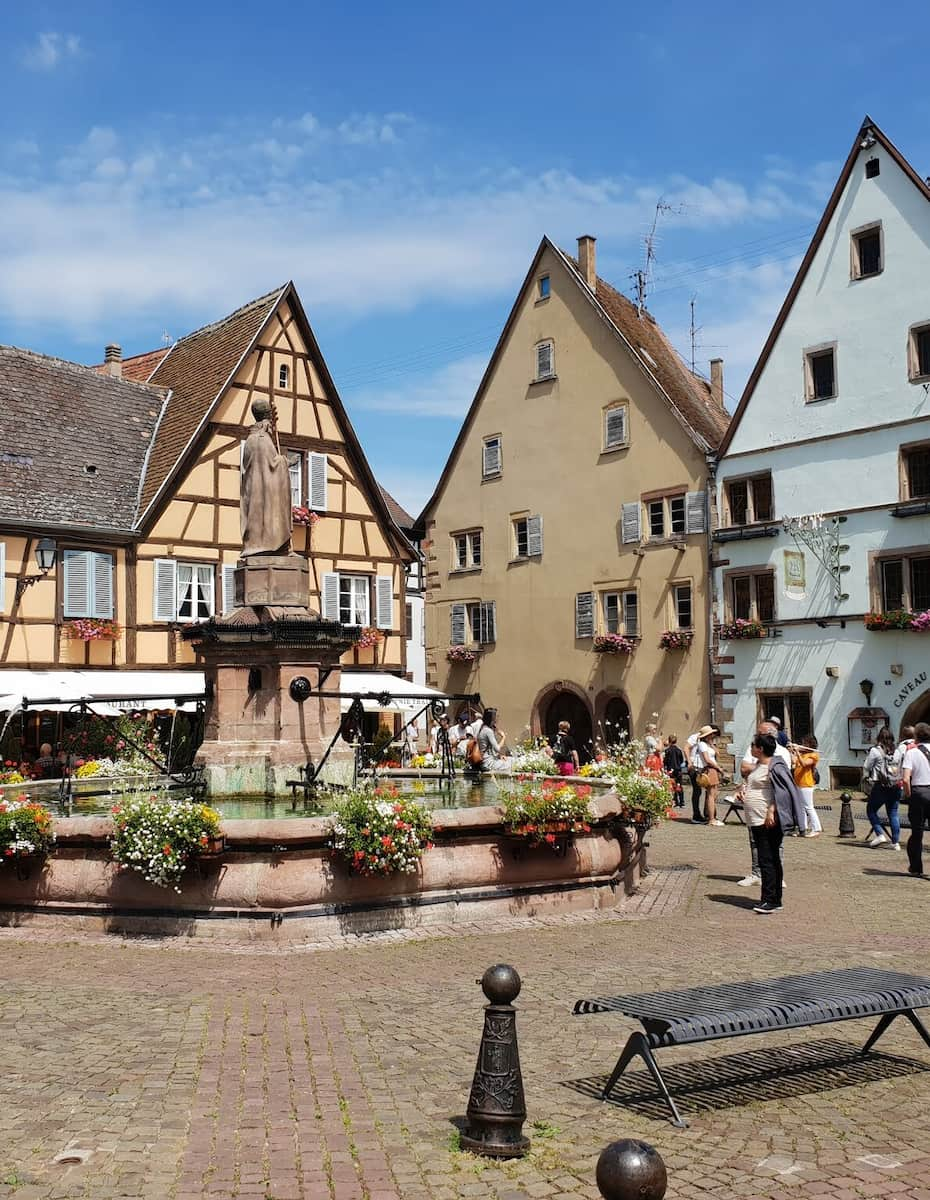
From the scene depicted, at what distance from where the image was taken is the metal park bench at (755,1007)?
6.19 metres

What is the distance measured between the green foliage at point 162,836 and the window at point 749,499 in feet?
75.9

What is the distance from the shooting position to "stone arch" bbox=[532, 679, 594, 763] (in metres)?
35.7

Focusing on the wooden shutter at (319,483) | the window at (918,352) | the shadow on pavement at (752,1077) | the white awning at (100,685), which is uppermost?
the window at (918,352)

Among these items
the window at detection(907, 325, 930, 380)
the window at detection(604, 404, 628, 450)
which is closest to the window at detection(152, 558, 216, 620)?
the window at detection(604, 404, 628, 450)

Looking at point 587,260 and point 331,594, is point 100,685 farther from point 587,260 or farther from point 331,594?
point 587,260

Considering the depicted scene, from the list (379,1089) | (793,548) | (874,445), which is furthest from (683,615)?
(379,1089)

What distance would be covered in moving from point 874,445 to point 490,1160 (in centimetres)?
2586

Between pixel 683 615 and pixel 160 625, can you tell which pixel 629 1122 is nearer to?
pixel 160 625

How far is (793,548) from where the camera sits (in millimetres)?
30562

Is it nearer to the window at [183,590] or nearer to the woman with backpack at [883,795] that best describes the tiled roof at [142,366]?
the window at [183,590]

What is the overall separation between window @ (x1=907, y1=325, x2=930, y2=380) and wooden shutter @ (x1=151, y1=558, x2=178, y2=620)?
1741 cm

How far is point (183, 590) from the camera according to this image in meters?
30.1

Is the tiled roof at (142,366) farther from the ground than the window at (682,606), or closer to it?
farther from the ground

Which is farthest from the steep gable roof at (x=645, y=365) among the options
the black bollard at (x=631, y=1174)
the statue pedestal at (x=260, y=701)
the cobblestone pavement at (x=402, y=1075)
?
the black bollard at (x=631, y=1174)
